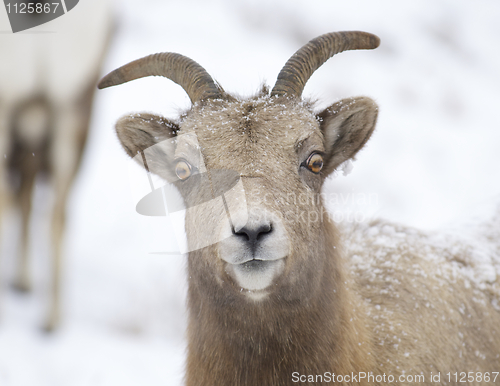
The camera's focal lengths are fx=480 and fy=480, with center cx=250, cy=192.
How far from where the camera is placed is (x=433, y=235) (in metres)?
6.18

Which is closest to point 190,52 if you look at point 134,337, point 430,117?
point 430,117

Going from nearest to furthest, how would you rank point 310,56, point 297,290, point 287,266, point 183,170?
1. point 287,266
2. point 297,290
3. point 183,170
4. point 310,56

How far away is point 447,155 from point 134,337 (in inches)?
554

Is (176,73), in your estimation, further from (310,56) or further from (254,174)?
(254,174)

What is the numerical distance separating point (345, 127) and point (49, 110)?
5.23 meters

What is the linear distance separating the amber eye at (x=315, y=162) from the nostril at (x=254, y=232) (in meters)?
1.07

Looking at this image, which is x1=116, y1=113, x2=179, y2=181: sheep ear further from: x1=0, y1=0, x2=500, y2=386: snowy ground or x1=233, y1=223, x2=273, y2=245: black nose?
x1=233, y1=223, x2=273, y2=245: black nose

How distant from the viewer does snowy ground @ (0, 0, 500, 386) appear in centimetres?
783

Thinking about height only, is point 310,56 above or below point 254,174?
above

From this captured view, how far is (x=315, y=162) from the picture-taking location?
13.7ft

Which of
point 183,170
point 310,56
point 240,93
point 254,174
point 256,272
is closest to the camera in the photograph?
point 256,272

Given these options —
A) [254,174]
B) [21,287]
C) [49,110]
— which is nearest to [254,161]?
[254,174]

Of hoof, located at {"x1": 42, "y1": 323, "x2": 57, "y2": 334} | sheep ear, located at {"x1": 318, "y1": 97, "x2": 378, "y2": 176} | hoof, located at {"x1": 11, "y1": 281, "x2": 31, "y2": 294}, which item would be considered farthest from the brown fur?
hoof, located at {"x1": 11, "y1": 281, "x2": 31, "y2": 294}

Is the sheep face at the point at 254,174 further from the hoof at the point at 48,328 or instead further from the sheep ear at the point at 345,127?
the hoof at the point at 48,328
